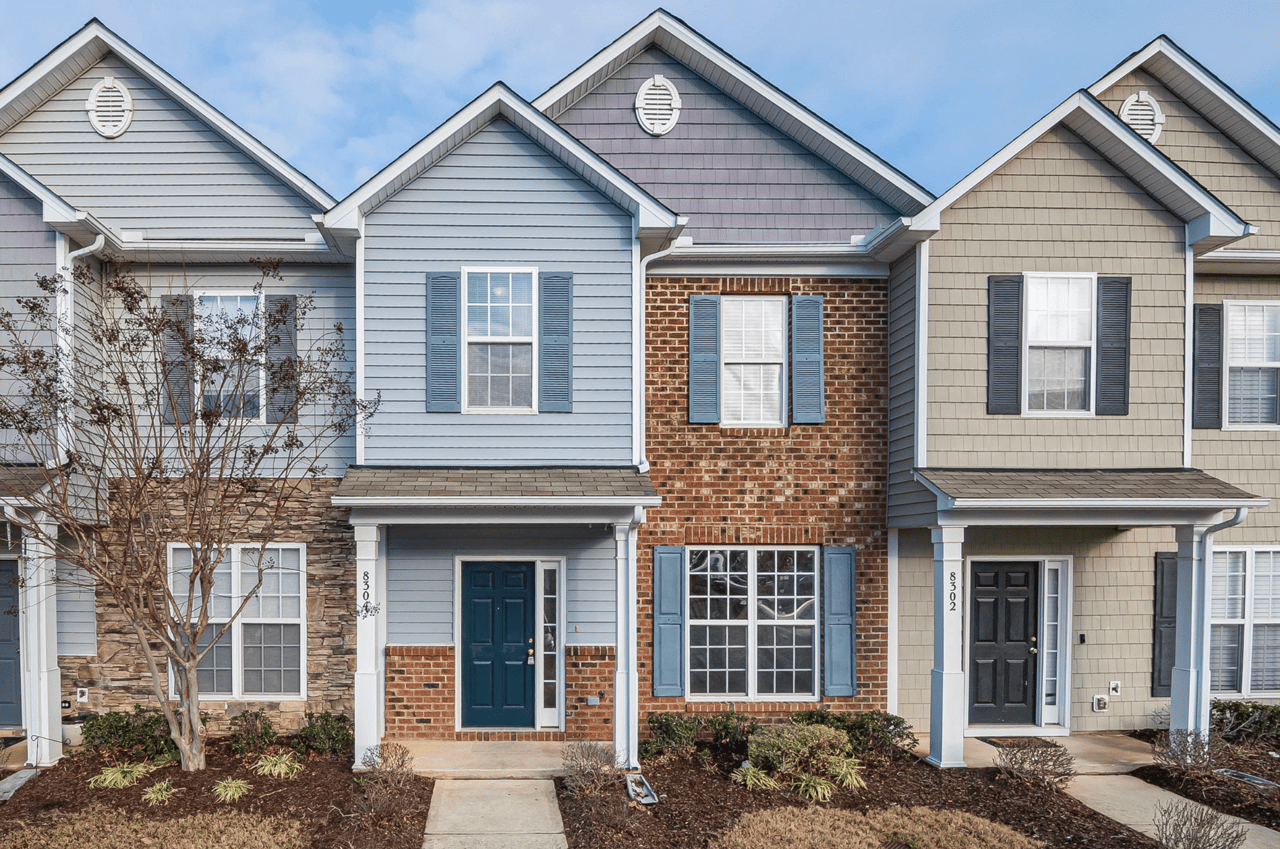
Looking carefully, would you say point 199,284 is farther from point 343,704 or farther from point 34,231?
point 343,704

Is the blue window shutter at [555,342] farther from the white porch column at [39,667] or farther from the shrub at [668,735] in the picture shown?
the white porch column at [39,667]

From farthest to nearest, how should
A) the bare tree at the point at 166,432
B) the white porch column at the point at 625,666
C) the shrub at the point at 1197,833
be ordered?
the white porch column at the point at 625,666, the bare tree at the point at 166,432, the shrub at the point at 1197,833

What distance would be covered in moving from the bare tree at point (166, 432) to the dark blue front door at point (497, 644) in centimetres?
224

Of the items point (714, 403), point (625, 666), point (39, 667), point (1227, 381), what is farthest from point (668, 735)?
point (1227, 381)

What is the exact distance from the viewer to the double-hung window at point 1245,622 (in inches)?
392

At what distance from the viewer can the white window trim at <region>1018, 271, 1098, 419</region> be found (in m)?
8.98

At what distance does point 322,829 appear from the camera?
6746 mm

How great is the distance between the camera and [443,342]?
28.5 feet

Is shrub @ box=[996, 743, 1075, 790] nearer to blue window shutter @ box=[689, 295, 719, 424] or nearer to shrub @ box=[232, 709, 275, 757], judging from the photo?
blue window shutter @ box=[689, 295, 719, 424]

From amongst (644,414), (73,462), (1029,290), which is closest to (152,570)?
(73,462)

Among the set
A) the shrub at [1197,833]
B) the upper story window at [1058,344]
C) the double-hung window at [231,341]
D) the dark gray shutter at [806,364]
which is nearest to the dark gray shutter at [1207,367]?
the upper story window at [1058,344]

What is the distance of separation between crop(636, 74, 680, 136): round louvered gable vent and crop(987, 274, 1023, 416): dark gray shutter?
4.33m

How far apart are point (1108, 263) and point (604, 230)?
5635mm

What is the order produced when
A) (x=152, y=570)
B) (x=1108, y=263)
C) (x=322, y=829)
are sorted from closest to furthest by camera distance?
(x=322, y=829)
(x=152, y=570)
(x=1108, y=263)
